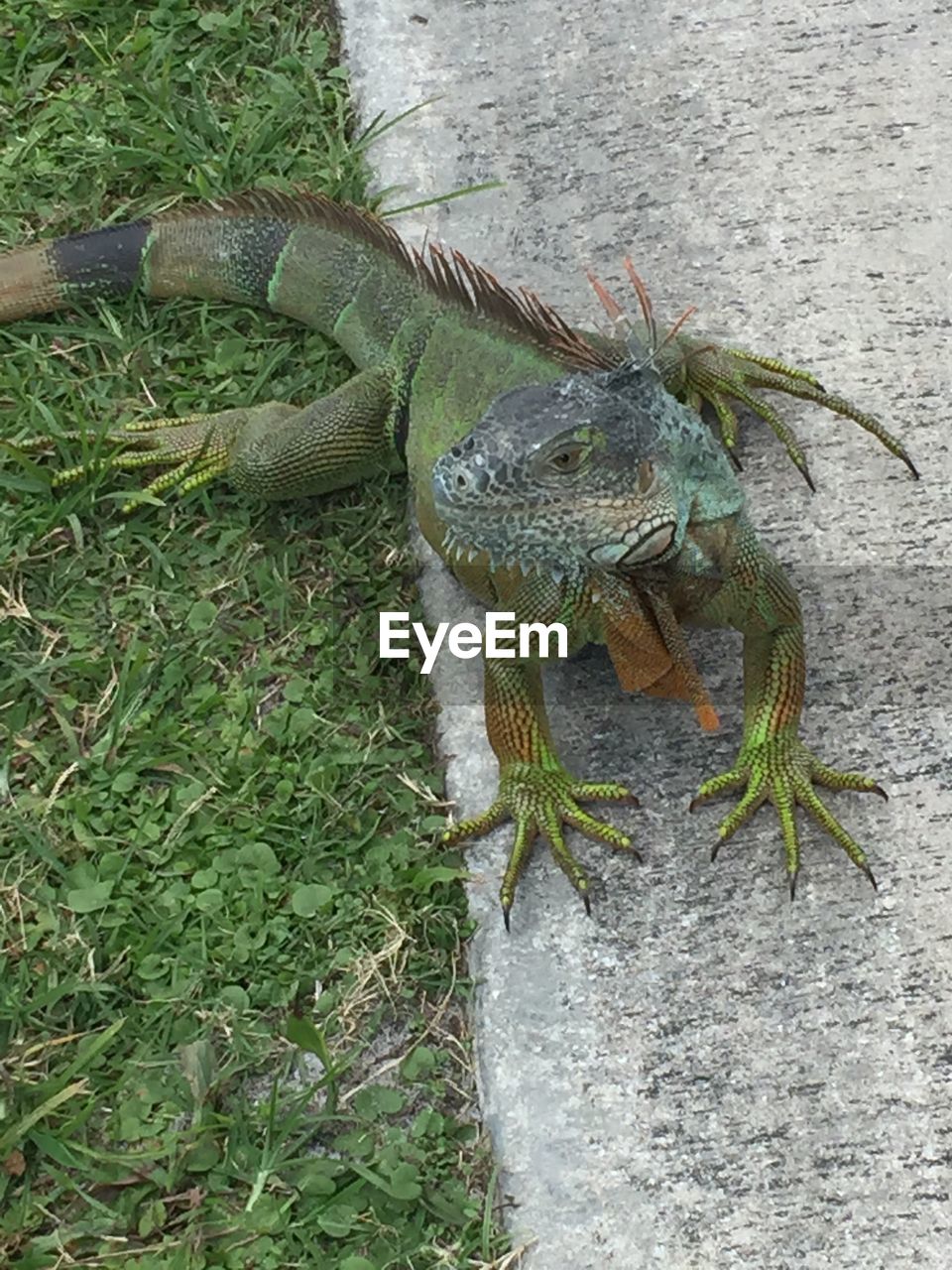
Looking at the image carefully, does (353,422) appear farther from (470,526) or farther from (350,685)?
(470,526)

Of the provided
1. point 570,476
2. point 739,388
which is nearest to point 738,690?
point 739,388

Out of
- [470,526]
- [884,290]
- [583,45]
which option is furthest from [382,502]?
[583,45]

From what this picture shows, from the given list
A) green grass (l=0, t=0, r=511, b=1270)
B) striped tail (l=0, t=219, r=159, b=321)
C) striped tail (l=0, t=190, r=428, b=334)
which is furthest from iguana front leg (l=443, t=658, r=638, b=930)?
striped tail (l=0, t=219, r=159, b=321)

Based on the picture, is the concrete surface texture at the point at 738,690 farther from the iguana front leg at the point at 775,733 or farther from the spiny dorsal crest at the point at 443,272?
the spiny dorsal crest at the point at 443,272

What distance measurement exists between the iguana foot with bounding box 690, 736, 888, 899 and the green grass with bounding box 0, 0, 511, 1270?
530 mm

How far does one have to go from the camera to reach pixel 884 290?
3314 mm

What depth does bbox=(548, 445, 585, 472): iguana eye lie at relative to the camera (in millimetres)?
2150

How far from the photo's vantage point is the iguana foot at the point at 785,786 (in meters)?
2.59

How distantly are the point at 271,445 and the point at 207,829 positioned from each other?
33.1 inches

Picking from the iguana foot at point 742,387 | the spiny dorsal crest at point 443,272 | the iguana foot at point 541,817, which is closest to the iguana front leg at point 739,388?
the iguana foot at point 742,387

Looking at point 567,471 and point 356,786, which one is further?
point 356,786

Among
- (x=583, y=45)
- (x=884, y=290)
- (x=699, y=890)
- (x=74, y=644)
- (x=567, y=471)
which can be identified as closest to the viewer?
(x=567, y=471)

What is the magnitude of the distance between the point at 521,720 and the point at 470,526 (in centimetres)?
60

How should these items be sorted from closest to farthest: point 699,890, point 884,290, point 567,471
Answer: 1. point 567,471
2. point 699,890
3. point 884,290
